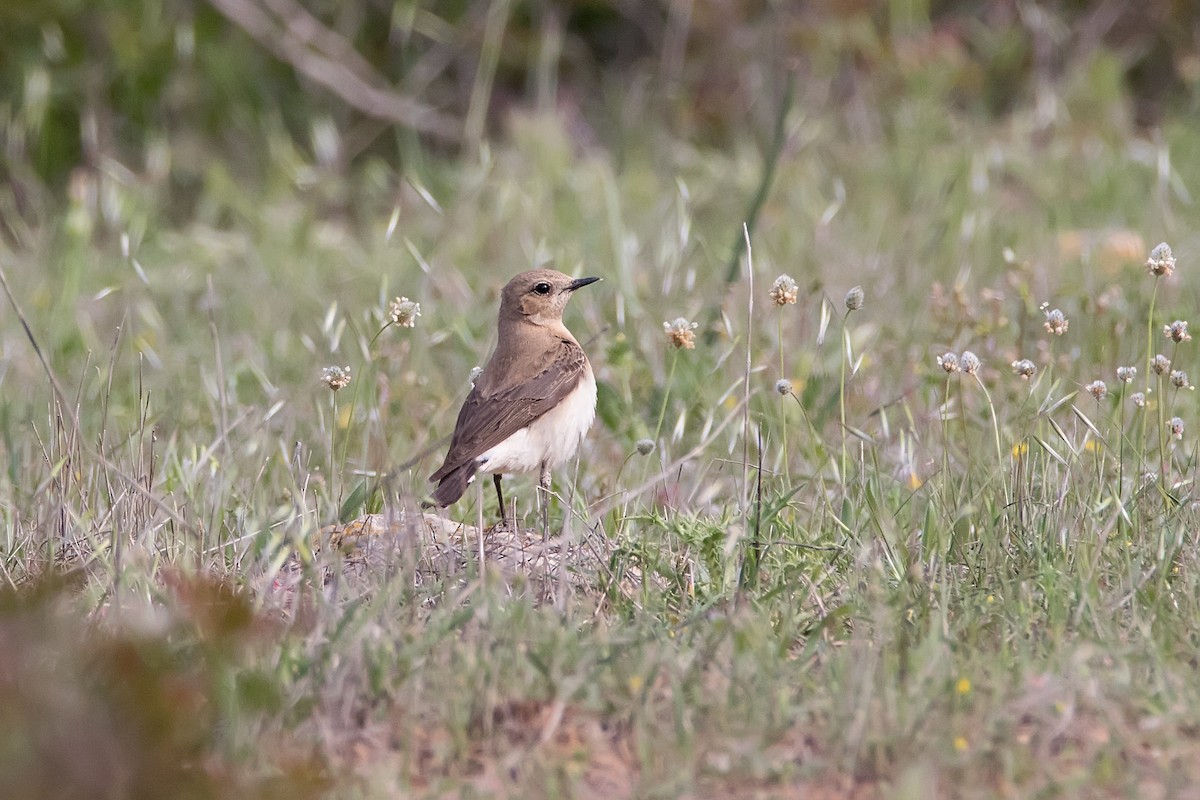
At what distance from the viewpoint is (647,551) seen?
432cm

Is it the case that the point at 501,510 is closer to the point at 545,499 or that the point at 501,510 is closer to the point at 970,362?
the point at 545,499

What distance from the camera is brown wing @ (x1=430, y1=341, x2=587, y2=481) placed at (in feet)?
17.1

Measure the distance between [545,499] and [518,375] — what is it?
780mm

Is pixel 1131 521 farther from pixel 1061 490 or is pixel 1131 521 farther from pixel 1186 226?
pixel 1186 226

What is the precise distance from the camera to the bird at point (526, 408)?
522 centimetres

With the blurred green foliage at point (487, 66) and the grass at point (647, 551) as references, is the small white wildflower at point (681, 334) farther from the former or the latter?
the blurred green foliage at point (487, 66)

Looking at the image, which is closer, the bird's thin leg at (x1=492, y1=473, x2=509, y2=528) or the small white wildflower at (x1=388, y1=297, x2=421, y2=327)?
the small white wildflower at (x1=388, y1=297, x2=421, y2=327)

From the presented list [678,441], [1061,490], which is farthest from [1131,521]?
[678,441]

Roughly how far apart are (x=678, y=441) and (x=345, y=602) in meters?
1.94

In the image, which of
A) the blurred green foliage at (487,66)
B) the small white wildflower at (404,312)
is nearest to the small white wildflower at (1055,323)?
the small white wildflower at (404,312)

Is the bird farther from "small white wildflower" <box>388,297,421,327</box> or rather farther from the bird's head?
"small white wildflower" <box>388,297,421,327</box>

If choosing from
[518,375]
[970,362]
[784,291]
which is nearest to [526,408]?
[518,375]

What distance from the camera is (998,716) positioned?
10.7ft

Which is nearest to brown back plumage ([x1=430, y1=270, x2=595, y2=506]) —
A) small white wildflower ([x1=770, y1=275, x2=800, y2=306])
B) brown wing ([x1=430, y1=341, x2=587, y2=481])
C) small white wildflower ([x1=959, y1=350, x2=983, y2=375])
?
brown wing ([x1=430, y1=341, x2=587, y2=481])
